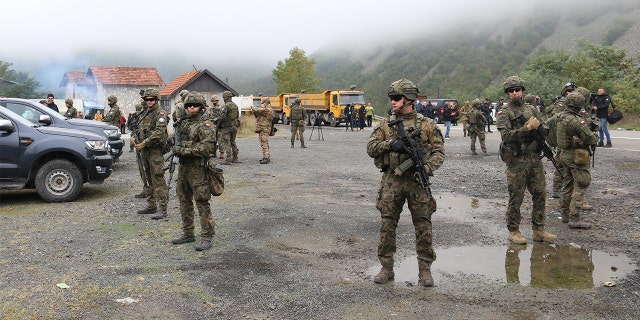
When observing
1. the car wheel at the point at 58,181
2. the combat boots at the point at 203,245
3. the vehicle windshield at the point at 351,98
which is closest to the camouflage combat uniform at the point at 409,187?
the combat boots at the point at 203,245

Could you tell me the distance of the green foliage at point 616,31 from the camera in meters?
74.0

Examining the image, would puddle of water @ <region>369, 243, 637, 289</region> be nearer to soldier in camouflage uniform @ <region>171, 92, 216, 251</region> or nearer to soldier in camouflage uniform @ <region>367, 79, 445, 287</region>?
soldier in camouflage uniform @ <region>367, 79, 445, 287</region>

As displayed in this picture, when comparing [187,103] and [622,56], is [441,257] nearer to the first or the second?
[187,103]

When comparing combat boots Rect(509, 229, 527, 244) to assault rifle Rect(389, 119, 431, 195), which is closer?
assault rifle Rect(389, 119, 431, 195)

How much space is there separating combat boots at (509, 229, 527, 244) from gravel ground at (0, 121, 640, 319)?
0.49ft

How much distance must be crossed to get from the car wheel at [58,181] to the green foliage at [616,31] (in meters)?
79.9

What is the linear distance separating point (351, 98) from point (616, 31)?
6106cm

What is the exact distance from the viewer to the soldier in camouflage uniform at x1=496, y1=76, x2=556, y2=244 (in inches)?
Answer: 231

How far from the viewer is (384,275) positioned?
4.79 meters

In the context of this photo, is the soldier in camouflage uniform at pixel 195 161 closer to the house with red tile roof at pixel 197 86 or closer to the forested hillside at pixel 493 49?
the house with red tile roof at pixel 197 86

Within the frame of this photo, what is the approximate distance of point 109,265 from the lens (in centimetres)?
528

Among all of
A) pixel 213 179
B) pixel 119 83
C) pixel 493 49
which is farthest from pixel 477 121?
pixel 493 49

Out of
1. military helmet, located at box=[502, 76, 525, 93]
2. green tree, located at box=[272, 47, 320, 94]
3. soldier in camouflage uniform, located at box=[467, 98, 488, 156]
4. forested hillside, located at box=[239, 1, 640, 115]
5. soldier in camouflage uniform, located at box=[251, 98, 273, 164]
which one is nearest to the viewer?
military helmet, located at box=[502, 76, 525, 93]

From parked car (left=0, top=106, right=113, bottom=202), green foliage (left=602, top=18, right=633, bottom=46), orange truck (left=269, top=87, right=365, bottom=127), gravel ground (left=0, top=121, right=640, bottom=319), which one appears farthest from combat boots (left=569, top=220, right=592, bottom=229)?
green foliage (left=602, top=18, right=633, bottom=46)
